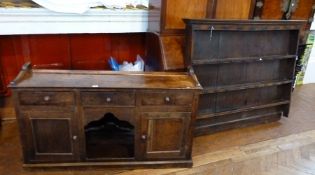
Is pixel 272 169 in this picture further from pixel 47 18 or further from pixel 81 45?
pixel 47 18

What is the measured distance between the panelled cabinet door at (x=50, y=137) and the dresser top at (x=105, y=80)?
187mm

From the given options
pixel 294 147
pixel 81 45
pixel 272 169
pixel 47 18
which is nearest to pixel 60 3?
pixel 47 18

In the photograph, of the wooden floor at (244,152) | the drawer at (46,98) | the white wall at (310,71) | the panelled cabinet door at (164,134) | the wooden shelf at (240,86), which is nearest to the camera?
the drawer at (46,98)

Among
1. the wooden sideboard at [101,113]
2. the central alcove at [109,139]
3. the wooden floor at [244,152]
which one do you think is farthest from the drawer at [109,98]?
the wooden floor at [244,152]

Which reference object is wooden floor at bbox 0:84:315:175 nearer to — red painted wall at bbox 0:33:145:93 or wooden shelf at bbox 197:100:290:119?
wooden shelf at bbox 197:100:290:119

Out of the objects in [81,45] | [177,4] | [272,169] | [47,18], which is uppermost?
[177,4]

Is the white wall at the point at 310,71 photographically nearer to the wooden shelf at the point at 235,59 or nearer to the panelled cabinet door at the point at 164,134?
the wooden shelf at the point at 235,59

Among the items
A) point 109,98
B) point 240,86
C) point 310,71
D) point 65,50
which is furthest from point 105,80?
point 310,71

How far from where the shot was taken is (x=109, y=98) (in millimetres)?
1622

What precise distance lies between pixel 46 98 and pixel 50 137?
283mm

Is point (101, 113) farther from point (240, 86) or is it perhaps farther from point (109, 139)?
point (240, 86)

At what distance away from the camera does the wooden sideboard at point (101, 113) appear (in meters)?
1.59

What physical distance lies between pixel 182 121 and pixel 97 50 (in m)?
1.12

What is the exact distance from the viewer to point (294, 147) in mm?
2189
